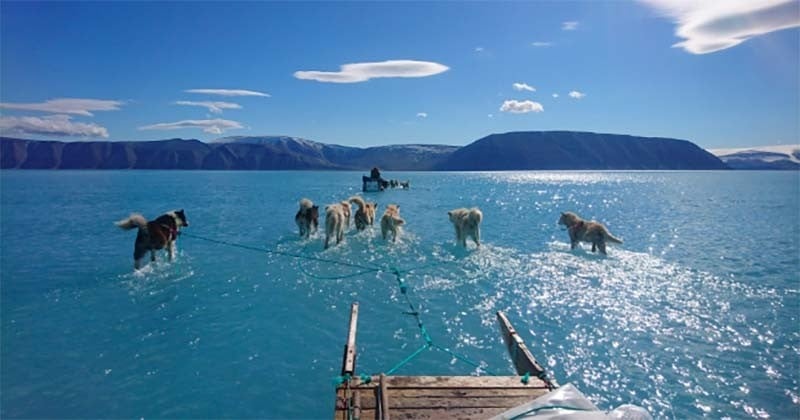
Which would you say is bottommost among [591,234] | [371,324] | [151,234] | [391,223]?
[371,324]

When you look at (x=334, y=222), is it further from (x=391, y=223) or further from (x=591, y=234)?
(x=591, y=234)

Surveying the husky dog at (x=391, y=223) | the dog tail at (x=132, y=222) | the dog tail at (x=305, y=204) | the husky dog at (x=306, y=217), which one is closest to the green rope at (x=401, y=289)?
the husky dog at (x=306, y=217)

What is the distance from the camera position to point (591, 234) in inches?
725

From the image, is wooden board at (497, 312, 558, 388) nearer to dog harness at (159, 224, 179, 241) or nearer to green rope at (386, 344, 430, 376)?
green rope at (386, 344, 430, 376)

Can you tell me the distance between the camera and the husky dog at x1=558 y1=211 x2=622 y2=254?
18172mm

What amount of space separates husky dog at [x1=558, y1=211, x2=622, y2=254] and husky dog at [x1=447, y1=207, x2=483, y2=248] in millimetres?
4872

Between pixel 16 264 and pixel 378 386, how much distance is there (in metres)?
19.2

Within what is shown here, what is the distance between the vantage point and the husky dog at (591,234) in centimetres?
1817

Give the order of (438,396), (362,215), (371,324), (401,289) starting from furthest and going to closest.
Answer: (362,215), (401,289), (371,324), (438,396)

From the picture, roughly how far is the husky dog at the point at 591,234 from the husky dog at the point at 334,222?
37.3ft

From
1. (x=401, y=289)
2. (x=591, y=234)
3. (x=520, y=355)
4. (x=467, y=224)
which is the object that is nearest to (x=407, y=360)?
(x=520, y=355)

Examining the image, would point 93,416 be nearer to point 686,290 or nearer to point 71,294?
point 71,294

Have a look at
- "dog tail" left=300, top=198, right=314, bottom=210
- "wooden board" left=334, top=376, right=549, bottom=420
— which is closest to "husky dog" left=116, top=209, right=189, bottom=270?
"dog tail" left=300, top=198, right=314, bottom=210

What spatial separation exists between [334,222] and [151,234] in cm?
737
